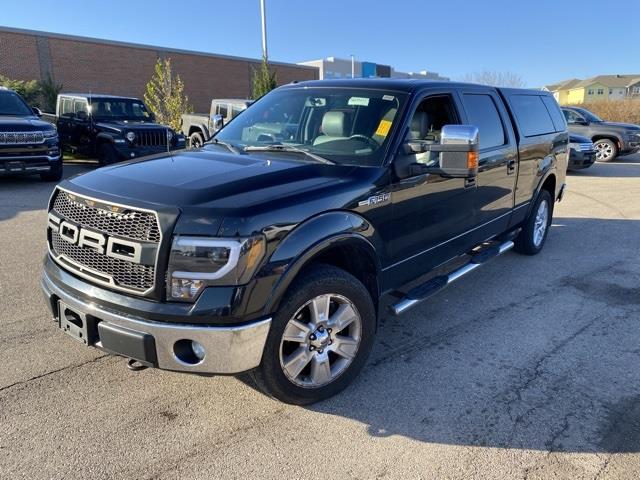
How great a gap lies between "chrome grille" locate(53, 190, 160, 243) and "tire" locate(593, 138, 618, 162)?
58.2 feet

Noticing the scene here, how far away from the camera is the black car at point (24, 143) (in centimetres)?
928

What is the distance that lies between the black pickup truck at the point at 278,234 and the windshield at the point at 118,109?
32.7 ft

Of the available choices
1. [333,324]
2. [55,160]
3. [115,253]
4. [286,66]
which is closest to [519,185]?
[333,324]

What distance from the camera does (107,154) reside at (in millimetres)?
11883

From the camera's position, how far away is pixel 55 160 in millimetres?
10047

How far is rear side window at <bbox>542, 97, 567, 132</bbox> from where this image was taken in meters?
6.32

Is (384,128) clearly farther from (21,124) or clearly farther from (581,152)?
(581,152)

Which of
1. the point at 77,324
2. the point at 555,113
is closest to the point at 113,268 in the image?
the point at 77,324

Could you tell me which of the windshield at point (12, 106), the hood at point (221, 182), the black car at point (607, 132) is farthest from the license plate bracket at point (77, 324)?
the black car at point (607, 132)

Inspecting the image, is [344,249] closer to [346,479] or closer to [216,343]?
[216,343]

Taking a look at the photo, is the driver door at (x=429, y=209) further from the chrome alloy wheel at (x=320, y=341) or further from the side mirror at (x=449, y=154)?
the chrome alloy wheel at (x=320, y=341)

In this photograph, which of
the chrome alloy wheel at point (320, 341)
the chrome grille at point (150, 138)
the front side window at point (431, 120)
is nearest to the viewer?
the chrome alloy wheel at point (320, 341)

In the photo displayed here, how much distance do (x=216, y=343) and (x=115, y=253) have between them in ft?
2.35

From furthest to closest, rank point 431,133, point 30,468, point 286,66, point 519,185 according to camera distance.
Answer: point 286,66
point 519,185
point 431,133
point 30,468
